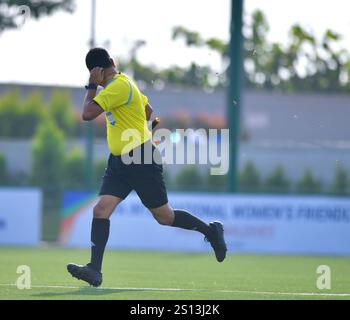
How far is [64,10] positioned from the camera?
115ft

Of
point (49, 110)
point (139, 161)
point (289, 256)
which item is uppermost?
point (49, 110)

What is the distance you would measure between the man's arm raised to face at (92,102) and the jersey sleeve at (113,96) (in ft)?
0.16

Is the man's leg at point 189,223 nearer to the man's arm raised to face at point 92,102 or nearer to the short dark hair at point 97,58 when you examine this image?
the man's arm raised to face at point 92,102

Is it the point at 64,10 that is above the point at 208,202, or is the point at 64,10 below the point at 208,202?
above

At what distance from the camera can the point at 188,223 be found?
Answer: 35.9ft

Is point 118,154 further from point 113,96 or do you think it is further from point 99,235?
point 99,235

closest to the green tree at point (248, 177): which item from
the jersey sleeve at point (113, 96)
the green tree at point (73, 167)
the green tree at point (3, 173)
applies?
the green tree at point (73, 167)

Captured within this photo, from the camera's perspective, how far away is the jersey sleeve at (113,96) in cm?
1027

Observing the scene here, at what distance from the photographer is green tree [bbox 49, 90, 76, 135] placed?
164 feet

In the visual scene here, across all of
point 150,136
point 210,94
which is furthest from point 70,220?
point 210,94

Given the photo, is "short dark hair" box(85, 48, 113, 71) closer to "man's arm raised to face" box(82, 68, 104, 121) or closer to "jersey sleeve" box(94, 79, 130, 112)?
"man's arm raised to face" box(82, 68, 104, 121)

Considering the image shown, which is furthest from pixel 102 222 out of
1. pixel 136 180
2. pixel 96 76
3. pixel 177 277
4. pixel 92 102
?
pixel 177 277
